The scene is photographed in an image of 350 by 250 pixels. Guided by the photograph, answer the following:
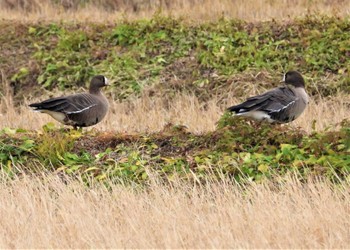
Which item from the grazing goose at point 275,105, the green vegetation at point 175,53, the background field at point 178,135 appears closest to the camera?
the background field at point 178,135

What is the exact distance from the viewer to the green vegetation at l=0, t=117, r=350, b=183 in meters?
10.6

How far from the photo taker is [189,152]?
37.4ft

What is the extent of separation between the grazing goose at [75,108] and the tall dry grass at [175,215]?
8.03 ft

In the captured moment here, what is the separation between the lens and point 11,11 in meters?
23.1

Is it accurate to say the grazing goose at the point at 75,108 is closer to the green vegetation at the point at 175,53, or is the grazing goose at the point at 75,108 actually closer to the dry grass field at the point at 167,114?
the dry grass field at the point at 167,114

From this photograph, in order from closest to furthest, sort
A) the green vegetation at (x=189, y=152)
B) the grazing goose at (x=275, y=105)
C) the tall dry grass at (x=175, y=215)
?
1. the tall dry grass at (x=175, y=215)
2. the green vegetation at (x=189, y=152)
3. the grazing goose at (x=275, y=105)

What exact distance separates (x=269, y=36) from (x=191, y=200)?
10.6 metres

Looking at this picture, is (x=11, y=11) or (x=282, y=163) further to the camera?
(x=11, y=11)

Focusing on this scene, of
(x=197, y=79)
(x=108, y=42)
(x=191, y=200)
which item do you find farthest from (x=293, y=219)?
(x=108, y=42)

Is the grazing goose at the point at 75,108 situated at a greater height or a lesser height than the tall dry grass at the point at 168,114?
greater

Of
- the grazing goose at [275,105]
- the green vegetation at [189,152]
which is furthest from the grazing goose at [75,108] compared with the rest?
the grazing goose at [275,105]

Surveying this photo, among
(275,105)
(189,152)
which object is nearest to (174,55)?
(275,105)

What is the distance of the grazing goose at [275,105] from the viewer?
11.8 metres

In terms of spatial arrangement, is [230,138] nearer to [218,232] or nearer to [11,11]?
[218,232]
